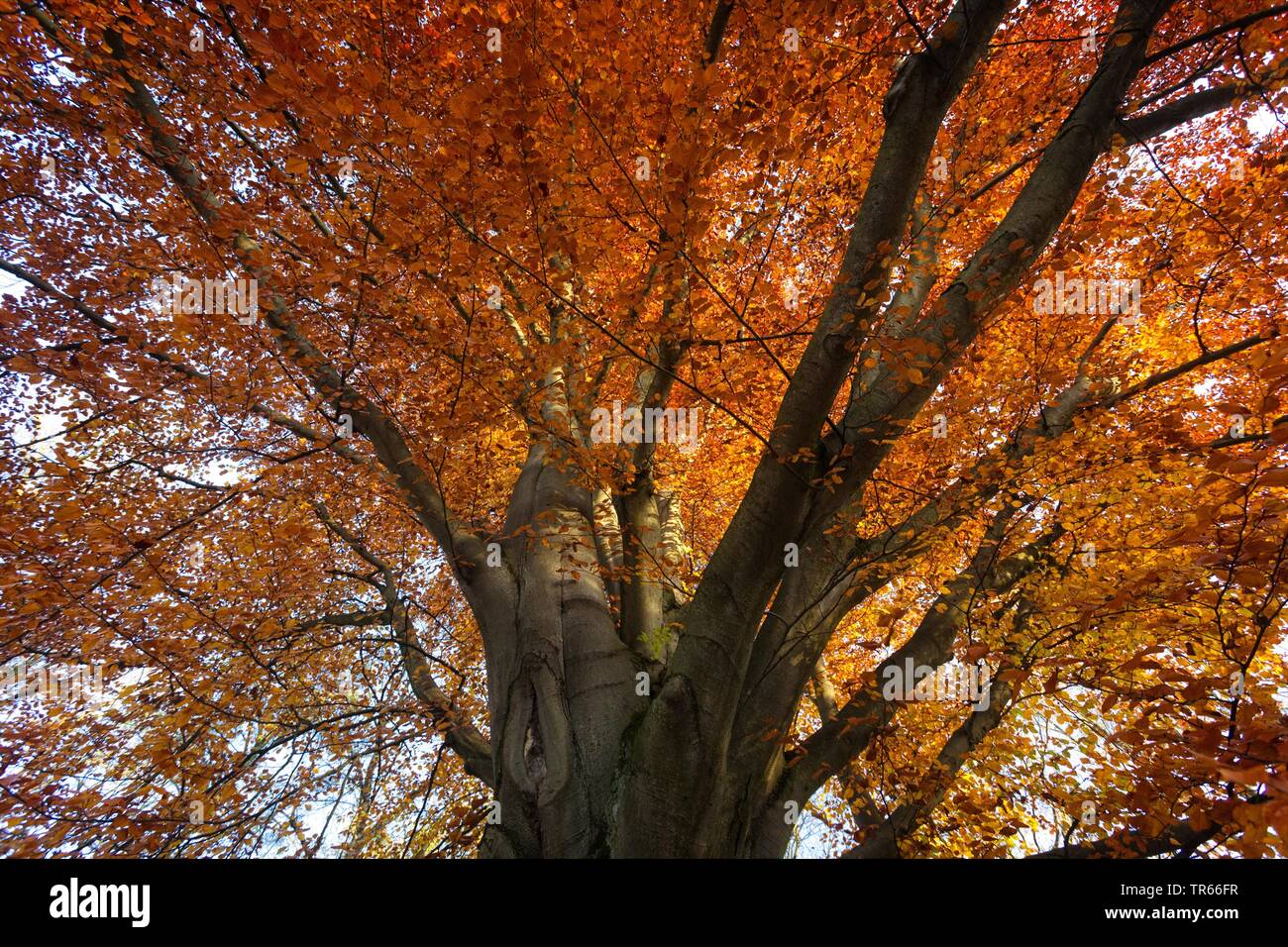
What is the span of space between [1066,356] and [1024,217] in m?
5.25

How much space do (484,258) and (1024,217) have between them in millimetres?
4788

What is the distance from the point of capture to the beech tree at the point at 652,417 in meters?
3.14

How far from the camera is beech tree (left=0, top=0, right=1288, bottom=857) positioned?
3.14m

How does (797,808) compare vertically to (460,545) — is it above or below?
below

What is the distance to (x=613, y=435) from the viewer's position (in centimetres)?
638

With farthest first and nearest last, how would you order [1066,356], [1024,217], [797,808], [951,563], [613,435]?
[951,563], [1066,356], [613,435], [797,808], [1024,217]

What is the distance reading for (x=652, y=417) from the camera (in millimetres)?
5453

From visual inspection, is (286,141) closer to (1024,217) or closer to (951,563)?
(1024,217)

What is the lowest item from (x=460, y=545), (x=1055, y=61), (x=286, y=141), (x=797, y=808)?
(x=797, y=808)
